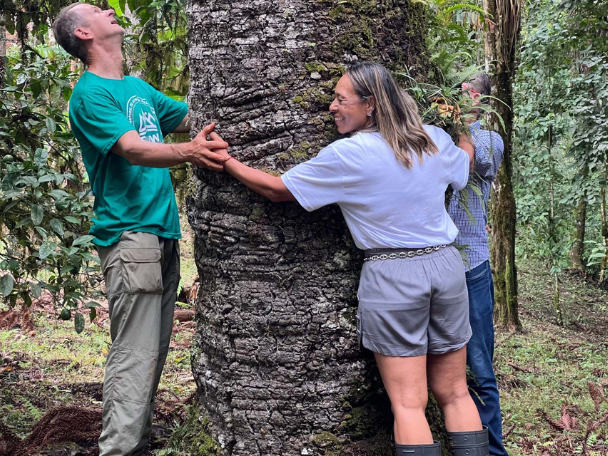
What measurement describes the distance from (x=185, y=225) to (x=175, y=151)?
34.1 feet

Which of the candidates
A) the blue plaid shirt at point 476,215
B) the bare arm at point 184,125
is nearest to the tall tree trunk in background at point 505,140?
the blue plaid shirt at point 476,215

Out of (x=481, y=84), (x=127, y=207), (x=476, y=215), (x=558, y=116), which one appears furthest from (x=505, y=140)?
(x=127, y=207)

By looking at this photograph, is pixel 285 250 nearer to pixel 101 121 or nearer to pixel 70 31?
pixel 101 121

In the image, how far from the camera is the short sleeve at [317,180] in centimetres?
294

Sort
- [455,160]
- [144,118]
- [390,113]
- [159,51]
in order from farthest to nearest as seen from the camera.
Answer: [159,51]
[144,118]
[455,160]
[390,113]

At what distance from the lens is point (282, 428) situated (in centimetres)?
316

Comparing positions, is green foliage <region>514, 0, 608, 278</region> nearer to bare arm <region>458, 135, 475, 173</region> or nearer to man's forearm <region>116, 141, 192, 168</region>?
bare arm <region>458, 135, 475, 173</region>

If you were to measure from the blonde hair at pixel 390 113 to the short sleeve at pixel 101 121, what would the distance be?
1215mm

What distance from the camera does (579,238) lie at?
14.6 m

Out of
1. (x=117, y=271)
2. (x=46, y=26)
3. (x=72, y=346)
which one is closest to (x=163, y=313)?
(x=117, y=271)

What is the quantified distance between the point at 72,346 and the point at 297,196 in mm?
4867

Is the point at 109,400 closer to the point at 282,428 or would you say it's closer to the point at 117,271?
the point at 117,271

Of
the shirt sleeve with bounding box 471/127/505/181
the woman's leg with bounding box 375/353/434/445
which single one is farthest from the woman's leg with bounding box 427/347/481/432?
the shirt sleeve with bounding box 471/127/505/181

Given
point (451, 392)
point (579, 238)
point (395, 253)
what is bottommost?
point (579, 238)
